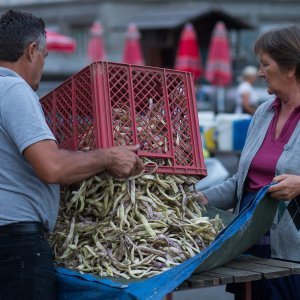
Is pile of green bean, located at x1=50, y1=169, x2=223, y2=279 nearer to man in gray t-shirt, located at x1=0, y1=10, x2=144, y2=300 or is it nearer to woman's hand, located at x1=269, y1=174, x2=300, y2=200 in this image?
man in gray t-shirt, located at x1=0, y1=10, x2=144, y2=300

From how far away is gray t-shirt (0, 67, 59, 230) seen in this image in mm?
2947

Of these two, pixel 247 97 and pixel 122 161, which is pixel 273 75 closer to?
pixel 122 161

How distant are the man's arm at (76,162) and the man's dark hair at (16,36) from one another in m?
0.44

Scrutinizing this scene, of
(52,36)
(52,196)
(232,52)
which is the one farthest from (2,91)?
(232,52)

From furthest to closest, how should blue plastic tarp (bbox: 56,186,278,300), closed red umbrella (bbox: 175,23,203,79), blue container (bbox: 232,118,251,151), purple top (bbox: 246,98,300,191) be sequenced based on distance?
closed red umbrella (bbox: 175,23,203,79)
blue container (bbox: 232,118,251,151)
purple top (bbox: 246,98,300,191)
blue plastic tarp (bbox: 56,186,278,300)

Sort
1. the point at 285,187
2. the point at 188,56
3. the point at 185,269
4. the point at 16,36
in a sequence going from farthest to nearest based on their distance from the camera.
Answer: the point at 188,56 < the point at 285,187 < the point at 16,36 < the point at 185,269

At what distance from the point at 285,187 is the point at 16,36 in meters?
1.25

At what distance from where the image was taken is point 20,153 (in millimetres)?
3047

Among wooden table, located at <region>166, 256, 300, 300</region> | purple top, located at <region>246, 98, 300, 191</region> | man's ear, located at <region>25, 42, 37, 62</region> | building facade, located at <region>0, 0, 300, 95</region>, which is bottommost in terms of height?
wooden table, located at <region>166, 256, 300, 300</region>

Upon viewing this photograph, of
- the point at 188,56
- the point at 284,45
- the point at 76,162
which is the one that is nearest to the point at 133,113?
the point at 76,162

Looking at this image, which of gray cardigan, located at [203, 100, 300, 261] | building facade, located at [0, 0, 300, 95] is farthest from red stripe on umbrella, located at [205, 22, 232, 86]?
gray cardigan, located at [203, 100, 300, 261]

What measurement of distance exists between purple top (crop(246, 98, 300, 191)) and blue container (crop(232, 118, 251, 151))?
663 centimetres

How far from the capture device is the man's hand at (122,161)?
3127 millimetres

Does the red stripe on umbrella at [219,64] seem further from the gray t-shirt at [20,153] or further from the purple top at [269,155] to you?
the gray t-shirt at [20,153]
